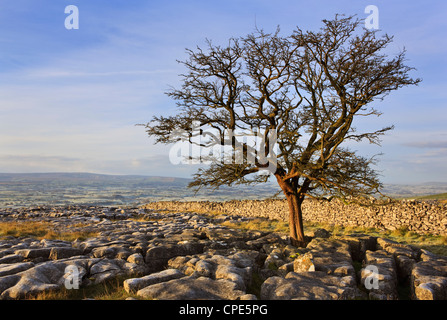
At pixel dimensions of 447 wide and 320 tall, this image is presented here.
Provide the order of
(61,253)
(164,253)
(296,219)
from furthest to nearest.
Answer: (296,219), (164,253), (61,253)

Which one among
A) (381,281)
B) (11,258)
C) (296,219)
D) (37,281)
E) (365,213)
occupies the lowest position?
(365,213)

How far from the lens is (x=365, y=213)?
27000 millimetres

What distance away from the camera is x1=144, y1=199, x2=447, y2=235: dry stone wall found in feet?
73.2

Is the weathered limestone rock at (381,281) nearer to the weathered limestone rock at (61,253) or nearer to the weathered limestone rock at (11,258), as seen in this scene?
the weathered limestone rock at (61,253)

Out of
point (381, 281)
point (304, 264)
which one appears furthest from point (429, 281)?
point (304, 264)

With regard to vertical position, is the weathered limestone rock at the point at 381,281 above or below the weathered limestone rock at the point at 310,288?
below

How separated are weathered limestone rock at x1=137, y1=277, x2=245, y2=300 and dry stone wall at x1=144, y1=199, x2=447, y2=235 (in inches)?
512

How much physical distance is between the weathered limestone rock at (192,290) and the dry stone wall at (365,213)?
12994 millimetres

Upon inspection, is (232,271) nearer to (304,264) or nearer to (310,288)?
(310,288)

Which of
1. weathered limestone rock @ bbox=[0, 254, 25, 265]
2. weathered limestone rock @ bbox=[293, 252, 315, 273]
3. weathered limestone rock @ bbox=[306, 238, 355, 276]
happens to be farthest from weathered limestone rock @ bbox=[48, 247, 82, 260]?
weathered limestone rock @ bbox=[306, 238, 355, 276]

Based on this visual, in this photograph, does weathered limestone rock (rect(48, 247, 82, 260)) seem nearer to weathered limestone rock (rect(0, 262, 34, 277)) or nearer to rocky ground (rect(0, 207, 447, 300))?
rocky ground (rect(0, 207, 447, 300))

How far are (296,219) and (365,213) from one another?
14.0 metres

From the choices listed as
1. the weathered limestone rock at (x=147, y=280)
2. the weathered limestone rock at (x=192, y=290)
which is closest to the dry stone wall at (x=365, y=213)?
the weathered limestone rock at (x=192, y=290)

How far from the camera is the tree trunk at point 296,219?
15984 millimetres
